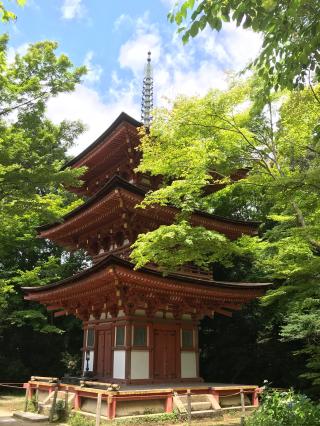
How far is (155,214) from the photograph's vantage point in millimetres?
15180

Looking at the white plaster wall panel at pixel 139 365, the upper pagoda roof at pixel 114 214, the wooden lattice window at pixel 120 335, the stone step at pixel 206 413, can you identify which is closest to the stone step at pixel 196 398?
the stone step at pixel 206 413

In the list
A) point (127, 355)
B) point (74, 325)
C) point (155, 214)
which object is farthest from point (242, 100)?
point (74, 325)

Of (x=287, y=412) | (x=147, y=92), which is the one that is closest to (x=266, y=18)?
(x=287, y=412)

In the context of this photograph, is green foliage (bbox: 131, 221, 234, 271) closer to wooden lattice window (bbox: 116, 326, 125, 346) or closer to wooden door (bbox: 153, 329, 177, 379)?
wooden lattice window (bbox: 116, 326, 125, 346)

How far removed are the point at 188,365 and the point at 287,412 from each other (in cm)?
805

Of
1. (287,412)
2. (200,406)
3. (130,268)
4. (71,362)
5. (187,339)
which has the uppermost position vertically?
(130,268)

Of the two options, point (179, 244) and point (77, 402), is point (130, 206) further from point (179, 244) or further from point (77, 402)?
point (77, 402)

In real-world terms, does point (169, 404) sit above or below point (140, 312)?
below

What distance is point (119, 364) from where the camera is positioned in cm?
1382

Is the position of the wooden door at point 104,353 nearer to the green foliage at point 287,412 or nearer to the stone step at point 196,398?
the stone step at point 196,398

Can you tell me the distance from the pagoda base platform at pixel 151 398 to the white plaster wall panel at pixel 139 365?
35cm

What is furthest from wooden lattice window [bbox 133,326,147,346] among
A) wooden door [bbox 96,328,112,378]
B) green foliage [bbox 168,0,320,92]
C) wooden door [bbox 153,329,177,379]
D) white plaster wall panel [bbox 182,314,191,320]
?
green foliage [bbox 168,0,320,92]

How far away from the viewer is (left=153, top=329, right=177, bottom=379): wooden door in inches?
563

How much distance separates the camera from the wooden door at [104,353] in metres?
14.6
